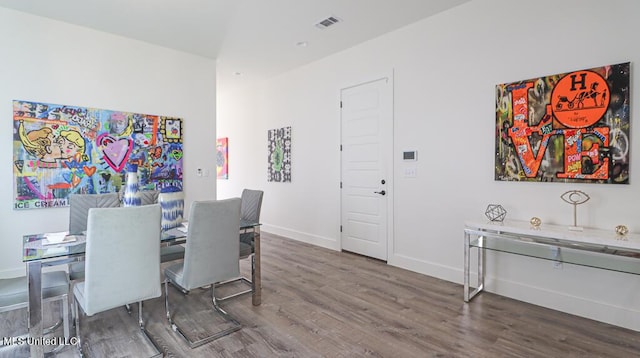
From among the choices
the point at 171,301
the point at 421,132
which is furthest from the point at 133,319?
the point at 421,132

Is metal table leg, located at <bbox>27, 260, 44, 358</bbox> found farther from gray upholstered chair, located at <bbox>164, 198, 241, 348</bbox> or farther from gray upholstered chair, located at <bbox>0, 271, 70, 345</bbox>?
gray upholstered chair, located at <bbox>164, 198, 241, 348</bbox>

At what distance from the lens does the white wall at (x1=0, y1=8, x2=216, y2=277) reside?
340cm

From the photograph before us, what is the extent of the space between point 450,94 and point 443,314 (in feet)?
7.43

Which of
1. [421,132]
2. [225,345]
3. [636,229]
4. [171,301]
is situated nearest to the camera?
[225,345]

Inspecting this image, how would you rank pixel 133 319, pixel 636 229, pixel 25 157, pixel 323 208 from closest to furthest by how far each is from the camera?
1. pixel 636 229
2. pixel 133 319
3. pixel 25 157
4. pixel 323 208

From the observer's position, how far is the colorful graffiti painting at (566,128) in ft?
8.16

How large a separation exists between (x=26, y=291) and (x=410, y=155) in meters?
3.64

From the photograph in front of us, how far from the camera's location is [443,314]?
2.71m

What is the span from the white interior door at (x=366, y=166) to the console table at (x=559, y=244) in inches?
53.3

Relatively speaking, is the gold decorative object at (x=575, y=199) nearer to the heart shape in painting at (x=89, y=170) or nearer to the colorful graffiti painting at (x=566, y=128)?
the colorful graffiti painting at (x=566, y=128)

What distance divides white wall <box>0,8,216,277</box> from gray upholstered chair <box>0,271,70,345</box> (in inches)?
67.3

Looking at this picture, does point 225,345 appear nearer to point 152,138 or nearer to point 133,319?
point 133,319

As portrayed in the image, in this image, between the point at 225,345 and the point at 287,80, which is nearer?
the point at 225,345

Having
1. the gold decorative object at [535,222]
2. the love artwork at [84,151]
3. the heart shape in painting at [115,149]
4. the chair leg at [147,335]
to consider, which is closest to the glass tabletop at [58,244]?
the chair leg at [147,335]
